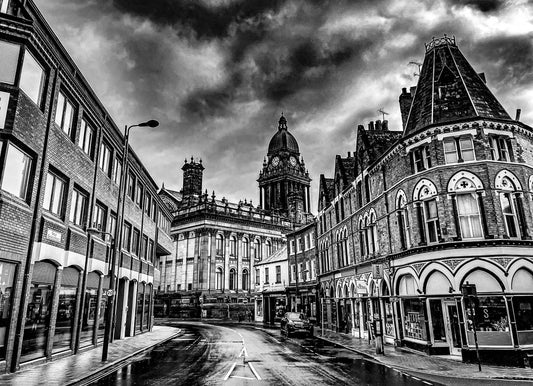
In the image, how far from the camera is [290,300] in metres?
45.2

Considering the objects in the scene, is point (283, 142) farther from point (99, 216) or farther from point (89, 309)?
point (89, 309)

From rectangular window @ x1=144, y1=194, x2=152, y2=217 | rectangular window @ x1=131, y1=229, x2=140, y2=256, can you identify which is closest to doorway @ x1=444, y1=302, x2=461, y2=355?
rectangular window @ x1=131, y1=229, x2=140, y2=256

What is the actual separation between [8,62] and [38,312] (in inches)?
363

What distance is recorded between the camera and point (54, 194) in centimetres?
1585

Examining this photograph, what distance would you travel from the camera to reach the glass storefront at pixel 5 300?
12125 millimetres

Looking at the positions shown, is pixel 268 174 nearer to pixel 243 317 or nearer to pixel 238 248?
pixel 238 248

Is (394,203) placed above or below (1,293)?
above

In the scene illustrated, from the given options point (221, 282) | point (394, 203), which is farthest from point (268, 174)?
point (394, 203)

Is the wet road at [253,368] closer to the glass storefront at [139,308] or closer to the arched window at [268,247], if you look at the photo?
the glass storefront at [139,308]

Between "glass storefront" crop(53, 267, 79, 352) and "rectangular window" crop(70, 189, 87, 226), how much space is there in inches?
92.4

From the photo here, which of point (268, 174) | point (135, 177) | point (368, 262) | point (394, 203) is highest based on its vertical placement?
point (268, 174)

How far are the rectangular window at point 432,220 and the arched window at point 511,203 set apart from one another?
284cm

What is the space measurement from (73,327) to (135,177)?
12.8 m

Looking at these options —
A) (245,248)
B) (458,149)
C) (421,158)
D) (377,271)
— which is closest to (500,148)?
(458,149)
